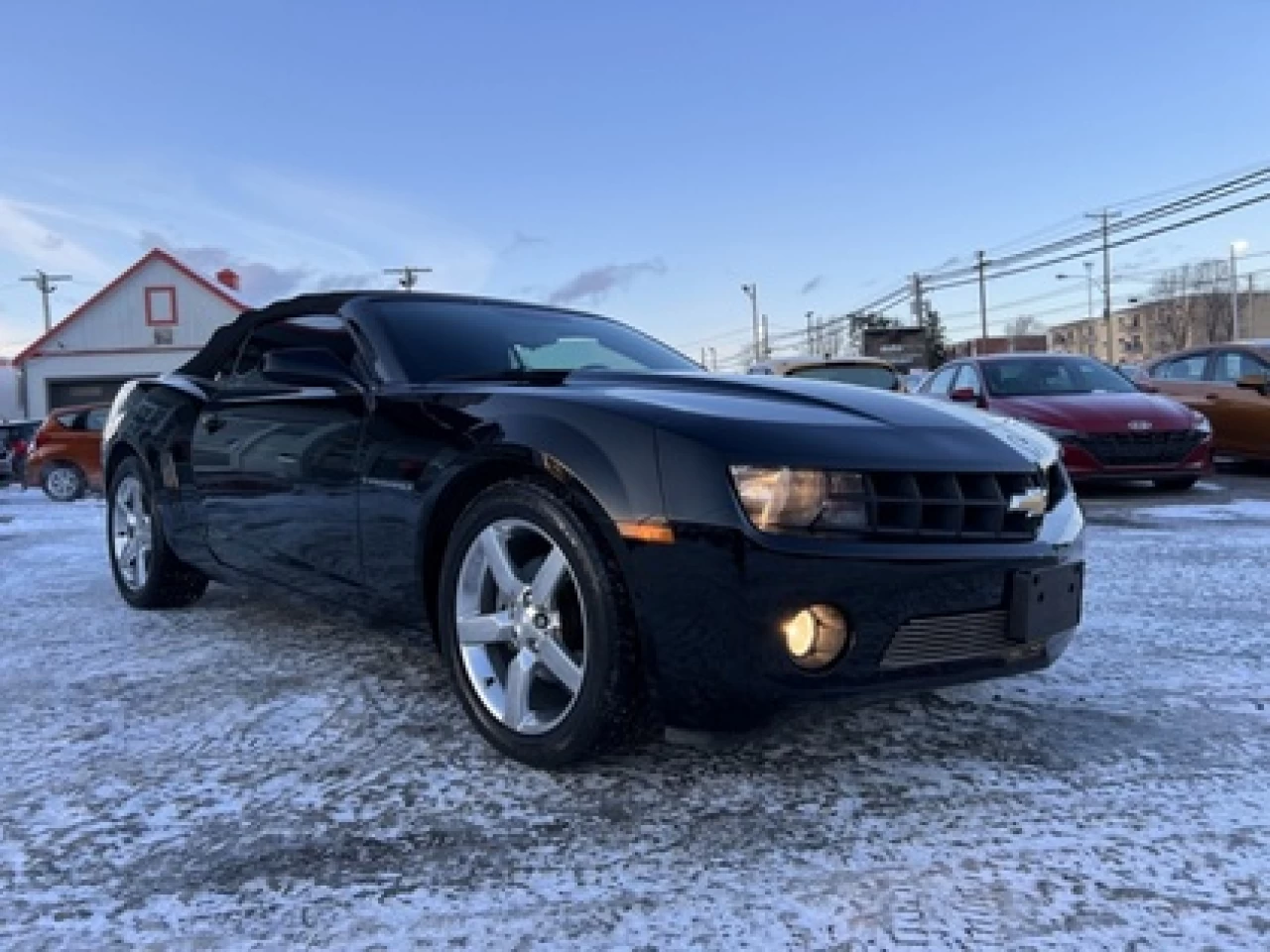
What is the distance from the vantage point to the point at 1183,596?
431 centimetres

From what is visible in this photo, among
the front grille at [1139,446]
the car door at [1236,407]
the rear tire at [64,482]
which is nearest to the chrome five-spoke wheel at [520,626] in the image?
the front grille at [1139,446]

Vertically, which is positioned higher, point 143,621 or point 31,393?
point 31,393

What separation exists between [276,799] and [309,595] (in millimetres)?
1091

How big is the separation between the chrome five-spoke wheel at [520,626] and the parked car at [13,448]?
55.7ft

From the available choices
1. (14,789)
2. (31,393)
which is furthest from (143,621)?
(31,393)

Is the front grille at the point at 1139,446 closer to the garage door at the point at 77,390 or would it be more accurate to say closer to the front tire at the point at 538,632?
the front tire at the point at 538,632

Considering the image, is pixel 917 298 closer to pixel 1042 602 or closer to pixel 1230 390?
pixel 1230 390

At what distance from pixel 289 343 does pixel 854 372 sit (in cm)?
769

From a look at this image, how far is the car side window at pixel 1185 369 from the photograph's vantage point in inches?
433

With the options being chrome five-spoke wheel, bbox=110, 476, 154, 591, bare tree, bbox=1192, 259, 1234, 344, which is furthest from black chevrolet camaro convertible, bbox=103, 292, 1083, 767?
bare tree, bbox=1192, 259, 1234, 344

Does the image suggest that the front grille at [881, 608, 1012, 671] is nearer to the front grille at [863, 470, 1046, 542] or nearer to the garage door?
the front grille at [863, 470, 1046, 542]

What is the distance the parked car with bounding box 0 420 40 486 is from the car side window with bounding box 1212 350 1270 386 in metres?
17.1

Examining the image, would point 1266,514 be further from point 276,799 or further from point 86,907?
point 86,907

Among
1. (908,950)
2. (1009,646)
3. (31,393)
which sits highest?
(31,393)
